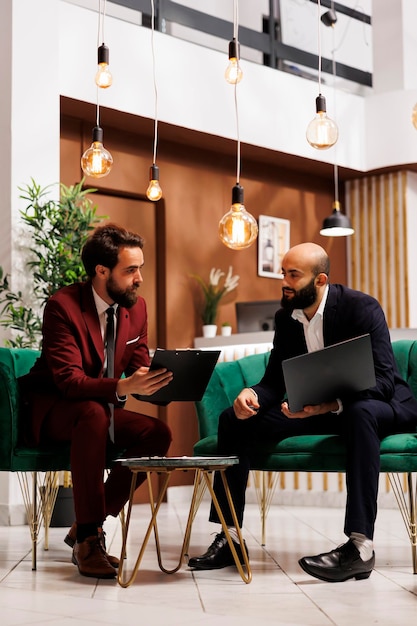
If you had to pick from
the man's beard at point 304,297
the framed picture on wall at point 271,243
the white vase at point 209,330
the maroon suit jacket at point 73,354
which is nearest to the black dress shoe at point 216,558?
the maroon suit jacket at point 73,354

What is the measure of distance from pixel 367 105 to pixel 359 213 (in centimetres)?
104

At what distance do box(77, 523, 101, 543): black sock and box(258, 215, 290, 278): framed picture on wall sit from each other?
5050 millimetres

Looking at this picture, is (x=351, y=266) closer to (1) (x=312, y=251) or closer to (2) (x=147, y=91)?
(2) (x=147, y=91)

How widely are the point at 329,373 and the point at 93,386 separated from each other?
0.83 metres

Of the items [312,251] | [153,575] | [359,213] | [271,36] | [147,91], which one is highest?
[271,36]

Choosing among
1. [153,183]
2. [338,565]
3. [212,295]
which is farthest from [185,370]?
[212,295]

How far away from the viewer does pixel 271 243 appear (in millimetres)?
8234

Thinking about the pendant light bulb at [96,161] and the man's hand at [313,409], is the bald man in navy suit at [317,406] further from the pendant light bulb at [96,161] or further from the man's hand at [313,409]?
the pendant light bulb at [96,161]

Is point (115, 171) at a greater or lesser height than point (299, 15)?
lesser

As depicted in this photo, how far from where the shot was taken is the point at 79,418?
3311 millimetres

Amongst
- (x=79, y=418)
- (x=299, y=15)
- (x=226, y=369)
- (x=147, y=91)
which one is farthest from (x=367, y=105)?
(x=79, y=418)

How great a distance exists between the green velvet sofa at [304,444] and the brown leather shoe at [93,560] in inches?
24.9

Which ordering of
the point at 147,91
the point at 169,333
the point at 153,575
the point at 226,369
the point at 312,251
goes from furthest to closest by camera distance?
the point at 169,333 → the point at 147,91 → the point at 226,369 → the point at 312,251 → the point at 153,575

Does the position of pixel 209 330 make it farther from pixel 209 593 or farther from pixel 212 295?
pixel 209 593
